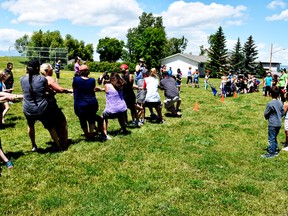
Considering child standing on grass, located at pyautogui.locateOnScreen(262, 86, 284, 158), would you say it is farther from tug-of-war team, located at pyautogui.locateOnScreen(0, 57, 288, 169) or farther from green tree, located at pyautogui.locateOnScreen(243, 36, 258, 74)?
green tree, located at pyautogui.locateOnScreen(243, 36, 258, 74)

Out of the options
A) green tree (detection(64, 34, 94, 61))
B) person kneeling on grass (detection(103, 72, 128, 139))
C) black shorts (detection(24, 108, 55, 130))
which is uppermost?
green tree (detection(64, 34, 94, 61))

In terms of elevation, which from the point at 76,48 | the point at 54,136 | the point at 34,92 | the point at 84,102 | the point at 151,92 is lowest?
the point at 54,136

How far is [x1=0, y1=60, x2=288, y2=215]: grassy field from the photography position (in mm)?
4980

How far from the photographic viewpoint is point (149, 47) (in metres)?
76.1

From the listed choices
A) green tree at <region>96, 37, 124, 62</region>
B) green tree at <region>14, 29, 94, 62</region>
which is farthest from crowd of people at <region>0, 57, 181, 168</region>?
green tree at <region>96, 37, 124, 62</region>

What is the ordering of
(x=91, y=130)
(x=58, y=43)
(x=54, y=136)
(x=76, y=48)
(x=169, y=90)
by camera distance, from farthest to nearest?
(x=76, y=48) < (x=58, y=43) < (x=169, y=90) < (x=91, y=130) < (x=54, y=136)

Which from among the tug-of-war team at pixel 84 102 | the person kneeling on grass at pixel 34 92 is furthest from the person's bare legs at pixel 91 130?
the person kneeling on grass at pixel 34 92

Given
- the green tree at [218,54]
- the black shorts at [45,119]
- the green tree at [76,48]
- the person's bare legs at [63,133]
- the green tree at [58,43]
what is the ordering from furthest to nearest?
the green tree at [76,48], the green tree at [58,43], the green tree at [218,54], the person's bare legs at [63,133], the black shorts at [45,119]

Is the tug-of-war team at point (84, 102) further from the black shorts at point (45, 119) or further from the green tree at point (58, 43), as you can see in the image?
the green tree at point (58, 43)

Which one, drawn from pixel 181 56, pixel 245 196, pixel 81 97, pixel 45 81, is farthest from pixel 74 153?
pixel 181 56

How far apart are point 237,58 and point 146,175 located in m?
68.6

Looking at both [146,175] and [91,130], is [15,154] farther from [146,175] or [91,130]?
[146,175]

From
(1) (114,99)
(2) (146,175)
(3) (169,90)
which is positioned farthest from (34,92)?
(3) (169,90)

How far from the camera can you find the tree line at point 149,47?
211 ft
